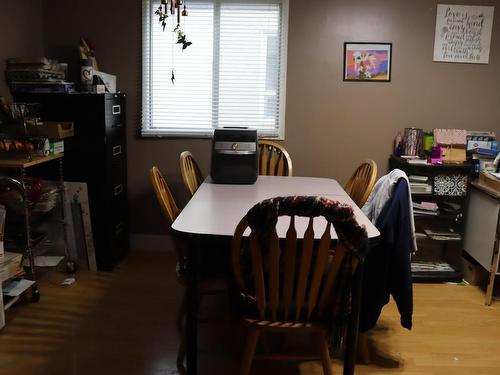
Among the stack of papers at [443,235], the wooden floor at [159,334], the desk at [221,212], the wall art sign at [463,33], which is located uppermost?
the wall art sign at [463,33]

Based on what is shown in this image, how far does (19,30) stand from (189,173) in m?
1.62

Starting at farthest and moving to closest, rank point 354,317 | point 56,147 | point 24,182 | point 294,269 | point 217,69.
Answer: point 217,69 < point 56,147 < point 24,182 < point 354,317 < point 294,269

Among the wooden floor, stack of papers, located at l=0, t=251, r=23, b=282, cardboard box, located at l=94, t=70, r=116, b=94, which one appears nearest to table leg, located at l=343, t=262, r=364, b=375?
Answer: the wooden floor

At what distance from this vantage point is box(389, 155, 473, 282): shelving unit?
3215 millimetres

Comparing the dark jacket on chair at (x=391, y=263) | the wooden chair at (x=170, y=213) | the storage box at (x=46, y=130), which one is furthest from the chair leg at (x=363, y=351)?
the storage box at (x=46, y=130)

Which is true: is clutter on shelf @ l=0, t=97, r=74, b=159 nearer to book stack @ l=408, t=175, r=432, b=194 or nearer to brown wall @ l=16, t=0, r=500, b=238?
brown wall @ l=16, t=0, r=500, b=238

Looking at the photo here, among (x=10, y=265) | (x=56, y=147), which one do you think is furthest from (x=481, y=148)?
(x=10, y=265)

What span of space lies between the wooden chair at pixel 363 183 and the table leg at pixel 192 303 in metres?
1.01

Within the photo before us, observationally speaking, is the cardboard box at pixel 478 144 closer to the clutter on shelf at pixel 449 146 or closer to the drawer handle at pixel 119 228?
the clutter on shelf at pixel 449 146

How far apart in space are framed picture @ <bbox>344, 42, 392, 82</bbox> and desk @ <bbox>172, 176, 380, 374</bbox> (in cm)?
104

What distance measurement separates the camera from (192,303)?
5.79 ft

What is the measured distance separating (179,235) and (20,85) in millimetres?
1999

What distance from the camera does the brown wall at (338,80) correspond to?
3395 millimetres

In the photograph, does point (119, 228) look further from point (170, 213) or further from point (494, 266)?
point (494, 266)
